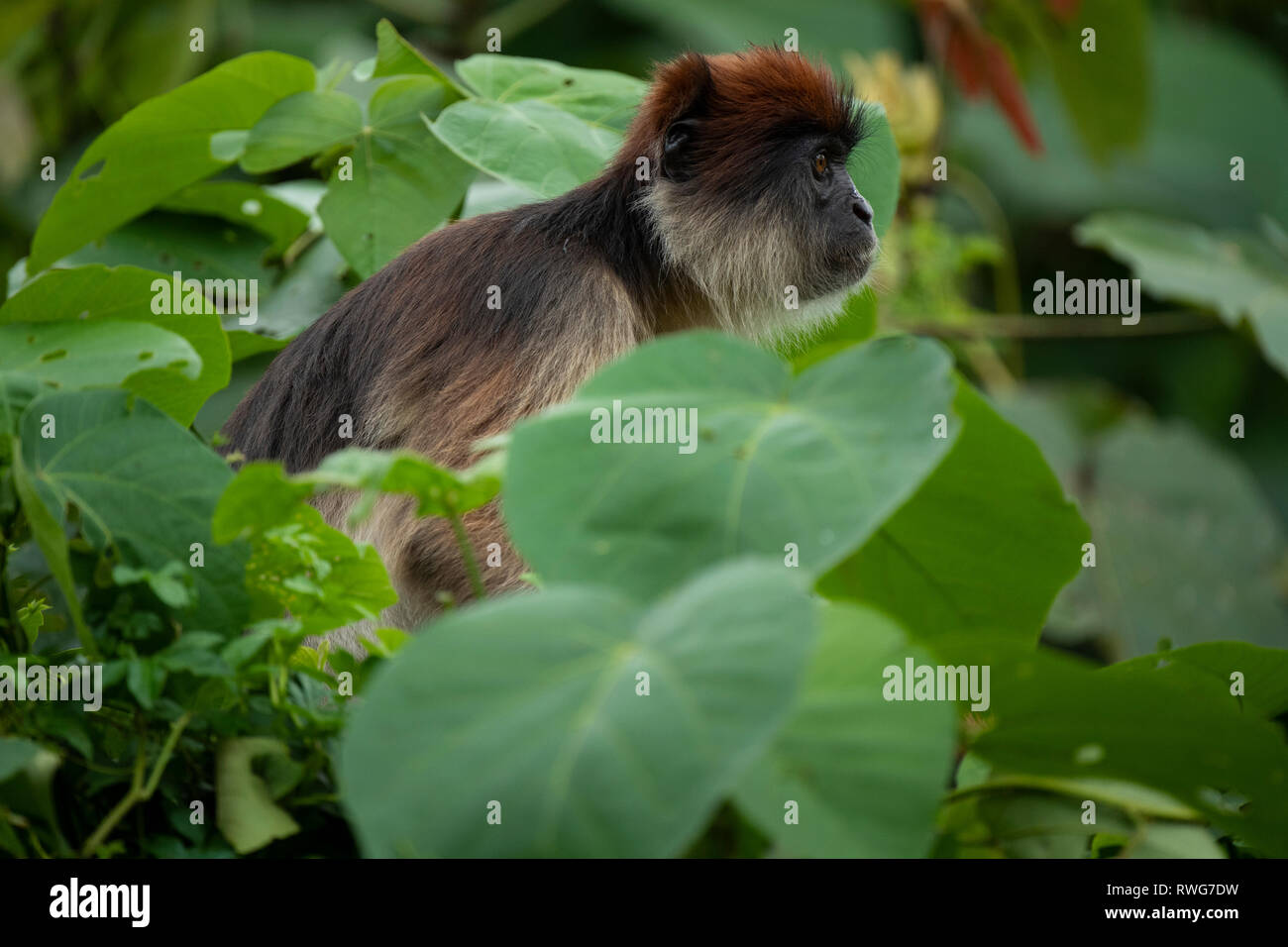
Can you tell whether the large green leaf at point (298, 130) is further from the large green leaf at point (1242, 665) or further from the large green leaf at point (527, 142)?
the large green leaf at point (1242, 665)

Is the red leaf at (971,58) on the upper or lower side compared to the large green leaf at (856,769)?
upper

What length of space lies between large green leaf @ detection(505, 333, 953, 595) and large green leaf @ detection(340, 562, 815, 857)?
94 millimetres

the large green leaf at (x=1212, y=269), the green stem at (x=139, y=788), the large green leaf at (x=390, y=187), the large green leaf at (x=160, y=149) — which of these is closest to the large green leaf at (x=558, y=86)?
the large green leaf at (x=390, y=187)

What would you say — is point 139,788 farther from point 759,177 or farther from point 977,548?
point 759,177

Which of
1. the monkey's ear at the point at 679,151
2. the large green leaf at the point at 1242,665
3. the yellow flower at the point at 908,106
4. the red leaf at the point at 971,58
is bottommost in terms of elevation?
the large green leaf at the point at 1242,665

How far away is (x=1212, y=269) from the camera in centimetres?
363

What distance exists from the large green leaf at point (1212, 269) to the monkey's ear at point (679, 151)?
1413 millimetres

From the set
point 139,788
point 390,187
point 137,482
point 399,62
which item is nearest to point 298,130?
point 390,187

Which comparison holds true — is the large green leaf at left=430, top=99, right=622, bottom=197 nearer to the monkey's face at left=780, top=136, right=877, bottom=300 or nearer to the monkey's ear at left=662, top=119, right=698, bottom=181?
the monkey's ear at left=662, top=119, right=698, bottom=181

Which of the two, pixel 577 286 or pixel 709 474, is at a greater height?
pixel 577 286

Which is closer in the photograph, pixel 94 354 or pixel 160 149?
pixel 94 354

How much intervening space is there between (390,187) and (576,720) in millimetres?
1727

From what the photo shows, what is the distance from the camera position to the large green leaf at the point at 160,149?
2246 mm

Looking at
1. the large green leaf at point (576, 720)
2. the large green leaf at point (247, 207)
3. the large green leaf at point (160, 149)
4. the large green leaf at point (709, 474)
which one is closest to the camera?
the large green leaf at point (576, 720)
